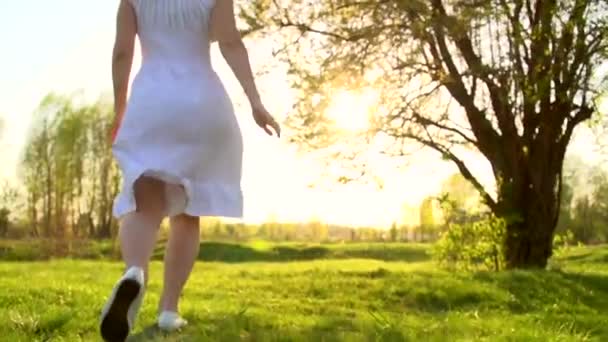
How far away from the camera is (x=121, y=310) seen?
11.7 feet

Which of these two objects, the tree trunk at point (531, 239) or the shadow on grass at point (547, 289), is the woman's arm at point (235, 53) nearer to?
the shadow on grass at point (547, 289)

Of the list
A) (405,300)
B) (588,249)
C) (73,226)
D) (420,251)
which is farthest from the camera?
(420,251)

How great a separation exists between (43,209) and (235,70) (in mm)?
36678

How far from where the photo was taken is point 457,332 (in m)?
5.00

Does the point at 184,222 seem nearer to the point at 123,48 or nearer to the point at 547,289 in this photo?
the point at 123,48

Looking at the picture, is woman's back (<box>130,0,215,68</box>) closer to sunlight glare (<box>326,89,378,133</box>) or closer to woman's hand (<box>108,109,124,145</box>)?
woman's hand (<box>108,109,124,145</box>)

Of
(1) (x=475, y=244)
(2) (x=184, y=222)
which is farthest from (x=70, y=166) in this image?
(2) (x=184, y=222)

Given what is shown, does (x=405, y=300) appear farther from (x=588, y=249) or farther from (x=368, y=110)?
(x=588, y=249)

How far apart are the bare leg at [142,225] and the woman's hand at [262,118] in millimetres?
530

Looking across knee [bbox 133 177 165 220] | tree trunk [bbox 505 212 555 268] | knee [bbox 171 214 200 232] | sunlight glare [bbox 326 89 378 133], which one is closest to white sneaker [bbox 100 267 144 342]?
knee [bbox 133 177 165 220]

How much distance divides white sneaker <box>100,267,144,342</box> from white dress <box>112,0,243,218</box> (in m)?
0.44

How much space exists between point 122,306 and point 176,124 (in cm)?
83

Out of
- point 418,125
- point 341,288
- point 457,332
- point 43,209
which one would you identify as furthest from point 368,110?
point 43,209

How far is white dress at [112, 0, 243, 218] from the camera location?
13.0 feet
